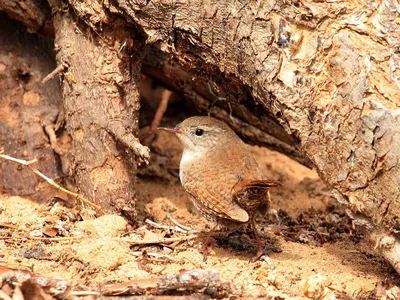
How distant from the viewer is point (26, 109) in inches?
212

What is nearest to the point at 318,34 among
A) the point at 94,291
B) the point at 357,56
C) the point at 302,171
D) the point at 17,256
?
the point at 357,56

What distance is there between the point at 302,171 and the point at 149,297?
3.41 m

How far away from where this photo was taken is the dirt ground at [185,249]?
3.95 metres

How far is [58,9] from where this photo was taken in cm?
484

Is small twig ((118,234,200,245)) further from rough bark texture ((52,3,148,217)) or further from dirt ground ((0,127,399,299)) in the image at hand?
rough bark texture ((52,3,148,217))

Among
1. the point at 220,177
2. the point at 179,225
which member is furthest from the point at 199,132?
the point at 179,225

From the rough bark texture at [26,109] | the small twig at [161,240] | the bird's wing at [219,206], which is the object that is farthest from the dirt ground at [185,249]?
the bird's wing at [219,206]

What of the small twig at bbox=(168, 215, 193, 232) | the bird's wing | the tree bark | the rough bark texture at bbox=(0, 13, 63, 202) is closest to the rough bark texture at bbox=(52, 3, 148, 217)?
the tree bark

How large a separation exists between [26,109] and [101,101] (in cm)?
95

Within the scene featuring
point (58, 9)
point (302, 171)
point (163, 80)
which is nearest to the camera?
point (58, 9)

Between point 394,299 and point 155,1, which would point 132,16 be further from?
point 394,299

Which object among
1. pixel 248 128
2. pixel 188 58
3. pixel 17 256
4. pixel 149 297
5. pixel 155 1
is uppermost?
pixel 155 1

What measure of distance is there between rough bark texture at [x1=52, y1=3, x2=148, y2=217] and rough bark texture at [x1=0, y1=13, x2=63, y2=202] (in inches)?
20.3

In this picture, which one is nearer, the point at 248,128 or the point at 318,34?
the point at 318,34
